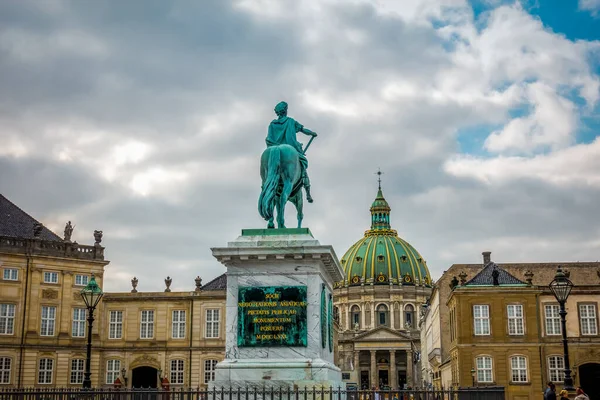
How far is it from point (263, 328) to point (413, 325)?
150 metres

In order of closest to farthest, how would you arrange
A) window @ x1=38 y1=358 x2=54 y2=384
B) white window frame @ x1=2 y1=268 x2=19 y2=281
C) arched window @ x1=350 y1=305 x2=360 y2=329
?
white window frame @ x1=2 y1=268 x2=19 y2=281, window @ x1=38 y1=358 x2=54 y2=384, arched window @ x1=350 y1=305 x2=360 y2=329

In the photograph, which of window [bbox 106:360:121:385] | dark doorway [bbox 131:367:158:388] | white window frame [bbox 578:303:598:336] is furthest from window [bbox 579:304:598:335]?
window [bbox 106:360:121:385]

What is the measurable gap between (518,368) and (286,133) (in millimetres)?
38638

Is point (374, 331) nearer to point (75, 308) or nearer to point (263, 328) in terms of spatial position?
point (75, 308)

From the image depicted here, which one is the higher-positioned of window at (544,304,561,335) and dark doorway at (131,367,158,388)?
window at (544,304,561,335)

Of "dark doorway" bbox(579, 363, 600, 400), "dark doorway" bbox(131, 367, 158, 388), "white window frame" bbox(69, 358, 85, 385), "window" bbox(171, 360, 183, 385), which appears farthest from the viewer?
"dark doorway" bbox(131, 367, 158, 388)

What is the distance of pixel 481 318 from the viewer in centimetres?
5444

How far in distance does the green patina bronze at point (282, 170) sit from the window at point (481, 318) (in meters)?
36.9

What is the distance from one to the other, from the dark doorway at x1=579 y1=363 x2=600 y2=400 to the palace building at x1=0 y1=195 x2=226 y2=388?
25742mm

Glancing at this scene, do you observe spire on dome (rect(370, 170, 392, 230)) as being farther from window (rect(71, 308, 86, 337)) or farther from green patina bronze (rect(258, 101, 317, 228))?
green patina bronze (rect(258, 101, 317, 228))

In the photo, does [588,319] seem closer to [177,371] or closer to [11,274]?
[177,371]

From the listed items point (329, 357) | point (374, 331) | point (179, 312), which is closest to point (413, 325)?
point (374, 331)

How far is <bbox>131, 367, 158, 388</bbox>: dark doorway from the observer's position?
63000 mm

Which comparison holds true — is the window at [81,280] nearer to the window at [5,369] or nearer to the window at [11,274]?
the window at [11,274]
